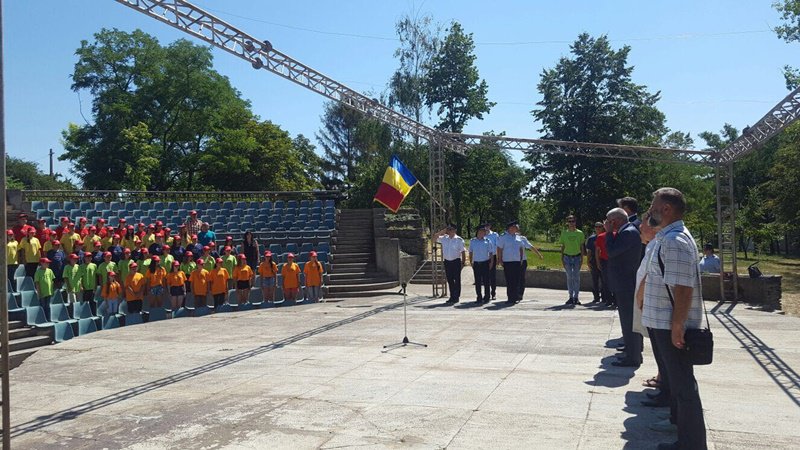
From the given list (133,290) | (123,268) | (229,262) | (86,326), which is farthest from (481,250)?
(86,326)

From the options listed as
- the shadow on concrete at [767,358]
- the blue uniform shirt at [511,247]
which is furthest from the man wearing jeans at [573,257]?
the shadow on concrete at [767,358]

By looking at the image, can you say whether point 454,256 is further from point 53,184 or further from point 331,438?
point 53,184

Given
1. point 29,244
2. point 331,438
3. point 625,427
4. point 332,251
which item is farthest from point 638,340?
point 332,251

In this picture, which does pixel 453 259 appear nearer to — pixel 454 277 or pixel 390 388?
pixel 454 277

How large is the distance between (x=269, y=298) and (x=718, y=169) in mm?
10608

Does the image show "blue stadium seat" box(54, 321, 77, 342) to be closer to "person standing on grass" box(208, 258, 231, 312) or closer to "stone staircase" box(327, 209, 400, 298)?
"person standing on grass" box(208, 258, 231, 312)

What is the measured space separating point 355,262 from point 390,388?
13206 millimetres

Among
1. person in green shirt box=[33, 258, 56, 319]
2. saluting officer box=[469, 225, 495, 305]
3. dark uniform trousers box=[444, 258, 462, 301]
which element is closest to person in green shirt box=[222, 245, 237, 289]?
person in green shirt box=[33, 258, 56, 319]

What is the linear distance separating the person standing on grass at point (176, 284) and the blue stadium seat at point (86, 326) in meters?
2.10

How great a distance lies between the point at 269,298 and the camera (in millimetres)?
15750

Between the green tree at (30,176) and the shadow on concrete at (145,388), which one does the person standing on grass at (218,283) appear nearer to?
the shadow on concrete at (145,388)

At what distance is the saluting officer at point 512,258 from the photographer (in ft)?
47.3

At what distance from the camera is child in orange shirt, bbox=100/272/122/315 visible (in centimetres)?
1291

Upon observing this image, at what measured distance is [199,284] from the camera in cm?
1457
